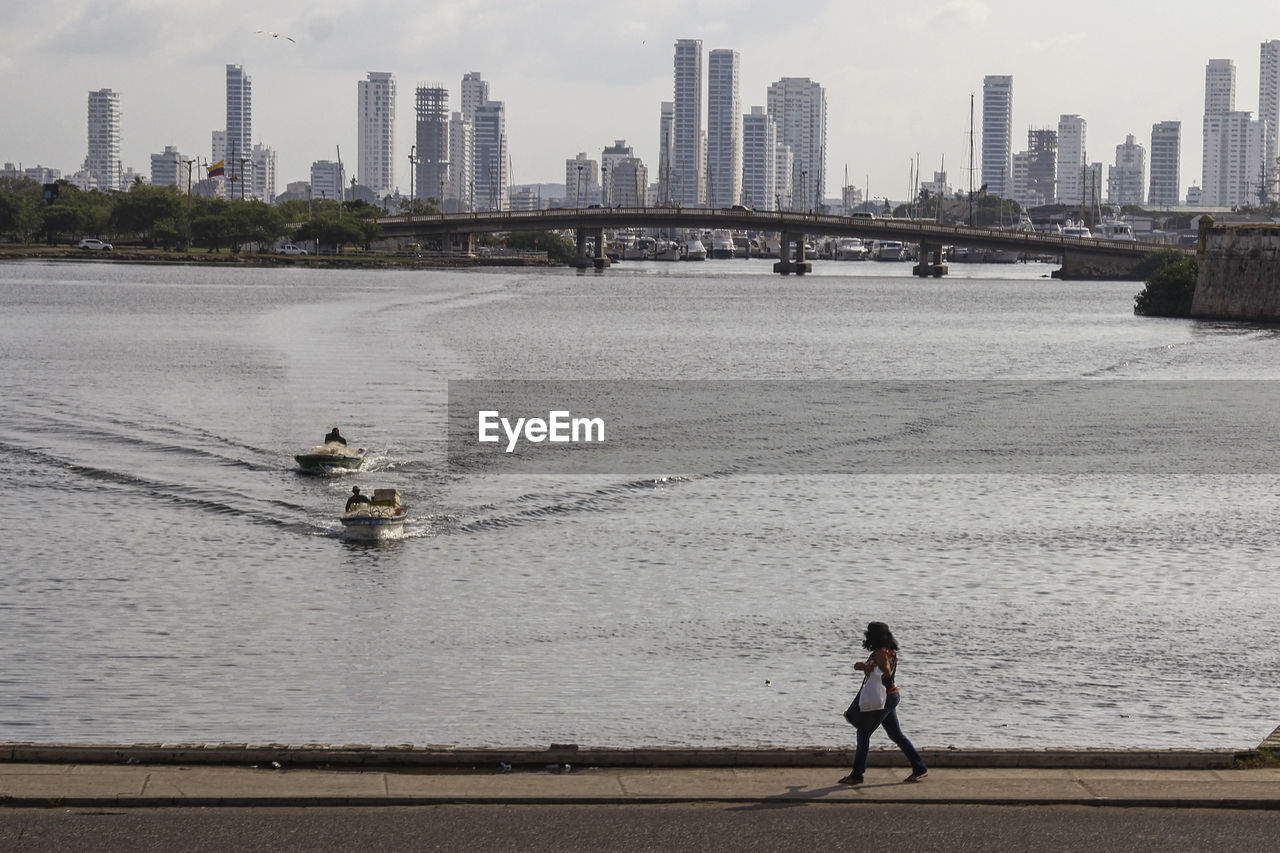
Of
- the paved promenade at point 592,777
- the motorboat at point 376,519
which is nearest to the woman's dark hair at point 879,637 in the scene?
the paved promenade at point 592,777

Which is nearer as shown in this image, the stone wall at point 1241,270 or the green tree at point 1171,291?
the stone wall at point 1241,270

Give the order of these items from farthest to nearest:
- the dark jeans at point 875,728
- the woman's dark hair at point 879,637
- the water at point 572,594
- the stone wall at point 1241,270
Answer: the stone wall at point 1241,270
the water at point 572,594
the woman's dark hair at point 879,637
the dark jeans at point 875,728

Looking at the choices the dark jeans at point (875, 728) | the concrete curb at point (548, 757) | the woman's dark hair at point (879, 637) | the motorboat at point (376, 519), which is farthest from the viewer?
the motorboat at point (376, 519)

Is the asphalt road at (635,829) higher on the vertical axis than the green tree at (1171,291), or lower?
lower

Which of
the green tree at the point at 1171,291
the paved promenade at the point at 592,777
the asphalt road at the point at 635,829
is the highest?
the green tree at the point at 1171,291

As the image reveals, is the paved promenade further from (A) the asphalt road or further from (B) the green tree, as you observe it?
(B) the green tree

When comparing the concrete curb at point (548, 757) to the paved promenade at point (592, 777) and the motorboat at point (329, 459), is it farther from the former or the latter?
the motorboat at point (329, 459)

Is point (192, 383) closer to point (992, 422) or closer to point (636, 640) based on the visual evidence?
point (992, 422)
